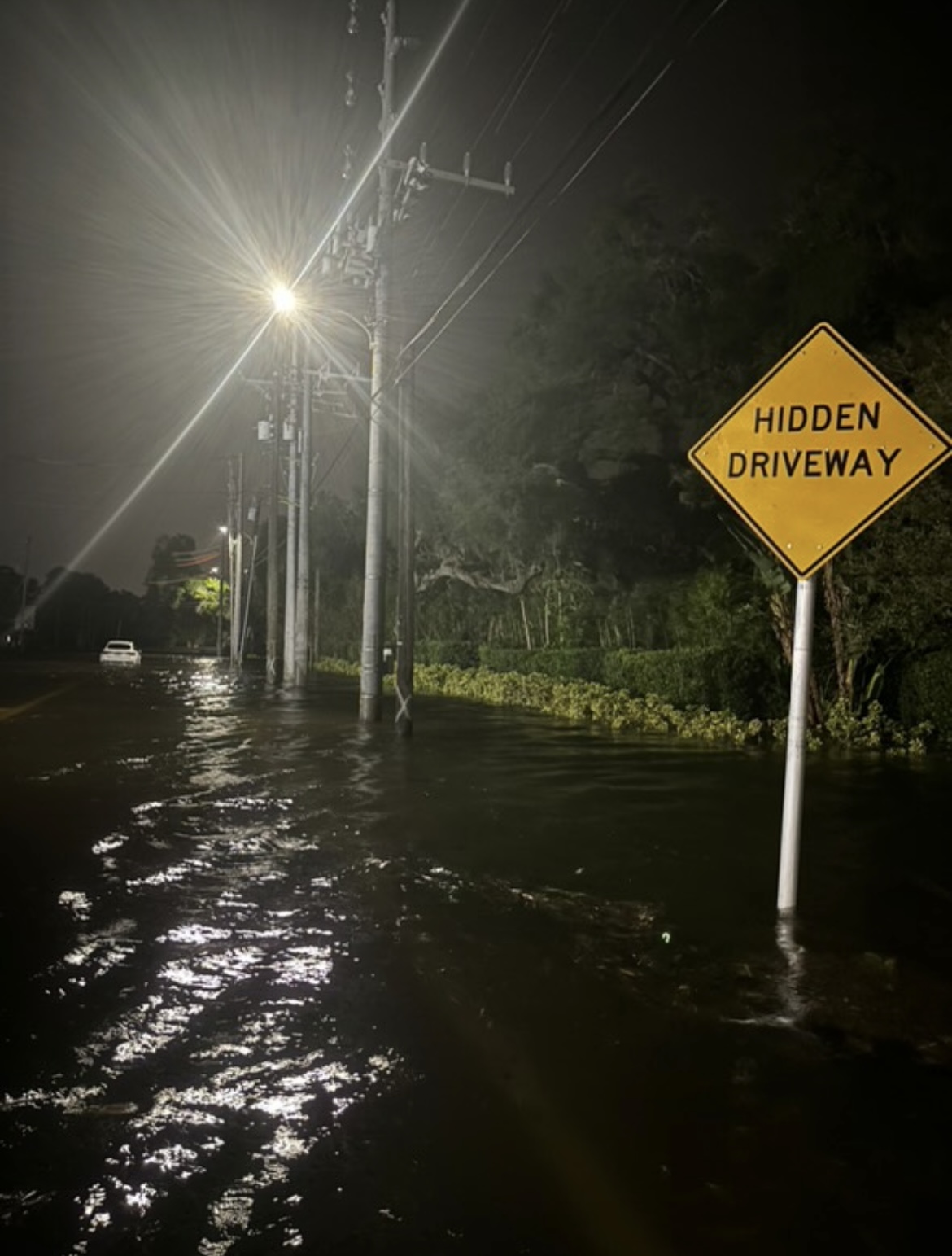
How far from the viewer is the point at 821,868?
7832mm

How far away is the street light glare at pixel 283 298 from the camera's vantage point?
25531mm

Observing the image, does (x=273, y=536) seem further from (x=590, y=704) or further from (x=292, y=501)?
(x=590, y=704)

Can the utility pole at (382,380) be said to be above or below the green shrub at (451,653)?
above

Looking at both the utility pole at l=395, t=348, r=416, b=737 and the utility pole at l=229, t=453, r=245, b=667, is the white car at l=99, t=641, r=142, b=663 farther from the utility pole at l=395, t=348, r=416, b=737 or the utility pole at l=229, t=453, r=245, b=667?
the utility pole at l=395, t=348, r=416, b=737

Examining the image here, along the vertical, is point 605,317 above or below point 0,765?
above

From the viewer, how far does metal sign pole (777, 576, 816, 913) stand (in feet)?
20.1

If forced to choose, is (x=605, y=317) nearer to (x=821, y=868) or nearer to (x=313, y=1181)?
(x=821, y=868)

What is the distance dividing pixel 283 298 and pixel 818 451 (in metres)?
22.0

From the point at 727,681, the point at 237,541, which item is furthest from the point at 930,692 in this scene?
the point at 237,541

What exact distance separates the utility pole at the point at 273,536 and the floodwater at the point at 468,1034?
25.9 metres

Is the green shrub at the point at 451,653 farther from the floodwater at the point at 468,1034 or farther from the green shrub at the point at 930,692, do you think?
the floodwater at the point at 468,1034

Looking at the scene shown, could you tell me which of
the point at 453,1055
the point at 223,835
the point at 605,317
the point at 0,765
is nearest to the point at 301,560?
the point at 605,317

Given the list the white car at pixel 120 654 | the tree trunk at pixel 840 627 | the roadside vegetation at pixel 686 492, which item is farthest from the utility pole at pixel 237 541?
the tree trunk at pixel 840 627

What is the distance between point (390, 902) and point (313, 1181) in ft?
11.3
